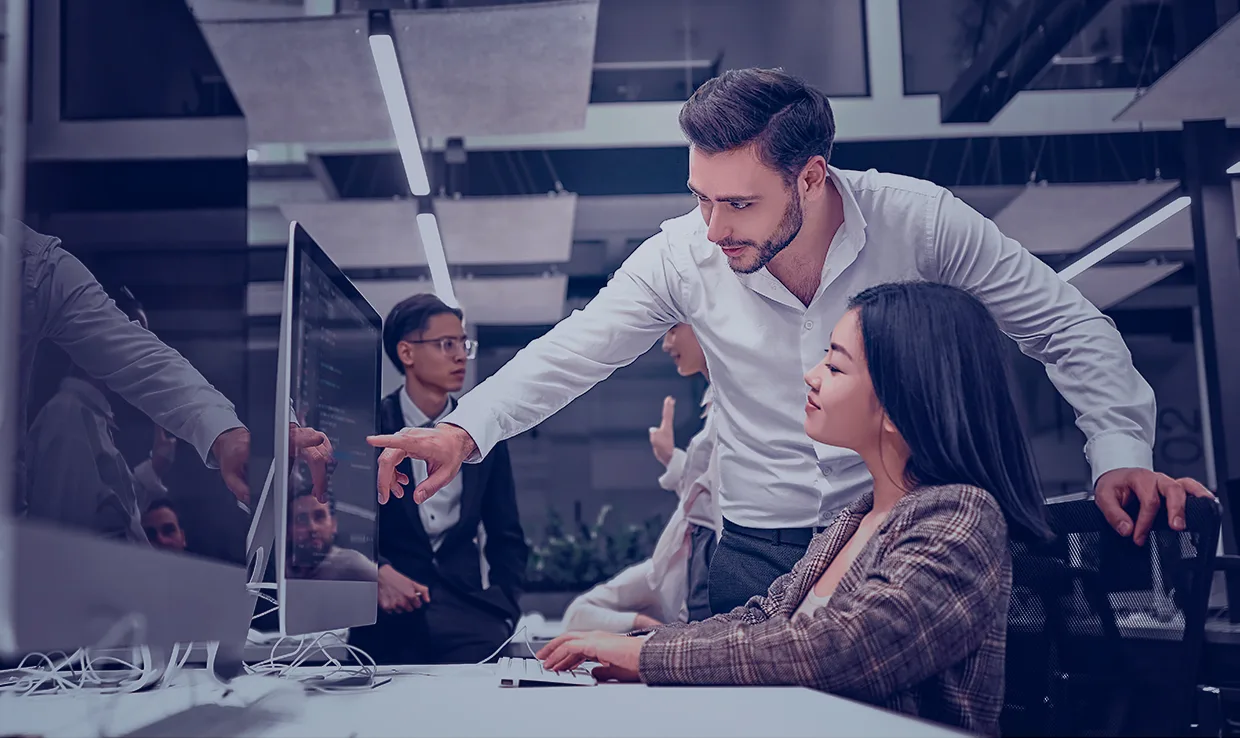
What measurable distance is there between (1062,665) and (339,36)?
10.7 feet

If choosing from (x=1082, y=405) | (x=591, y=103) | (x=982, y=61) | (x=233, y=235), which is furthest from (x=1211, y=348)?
(x=233, y=235)

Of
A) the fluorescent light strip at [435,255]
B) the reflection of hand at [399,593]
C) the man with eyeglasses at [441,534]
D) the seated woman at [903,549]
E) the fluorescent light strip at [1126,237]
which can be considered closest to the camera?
the seated woman at [903,549]

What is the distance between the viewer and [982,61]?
4.26 meters

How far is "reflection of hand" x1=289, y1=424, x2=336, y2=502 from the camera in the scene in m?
1.12

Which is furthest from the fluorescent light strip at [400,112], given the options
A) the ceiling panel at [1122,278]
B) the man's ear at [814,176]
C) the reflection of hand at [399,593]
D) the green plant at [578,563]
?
the ceiling panel at [1122,278]

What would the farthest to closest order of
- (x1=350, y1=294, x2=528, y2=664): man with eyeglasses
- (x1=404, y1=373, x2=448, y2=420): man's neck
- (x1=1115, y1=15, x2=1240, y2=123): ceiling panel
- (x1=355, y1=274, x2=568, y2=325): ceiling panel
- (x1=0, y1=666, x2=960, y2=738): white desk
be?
(x1=355, y1=274, x2=568, y2=325): ceiling panel
(x1=1115, y1=15, x2=1240, y2=123): ceiling panel
(x1=404, y1=373, x2=448, y2=420): man's neck
(x1=350, y1=294, x2=528, y2=664): man with eyeglasses
(x1=0, y1=666, x2=960, y2=738): white desk

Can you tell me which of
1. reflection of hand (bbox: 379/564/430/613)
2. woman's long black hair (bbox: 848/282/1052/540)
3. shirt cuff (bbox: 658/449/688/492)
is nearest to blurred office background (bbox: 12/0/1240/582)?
reflection of hand (bbox: 379/564/430/613)

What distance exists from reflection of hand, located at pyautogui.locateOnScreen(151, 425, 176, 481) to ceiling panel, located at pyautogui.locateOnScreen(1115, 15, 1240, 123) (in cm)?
360

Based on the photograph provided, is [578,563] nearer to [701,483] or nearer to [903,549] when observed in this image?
[701,483]

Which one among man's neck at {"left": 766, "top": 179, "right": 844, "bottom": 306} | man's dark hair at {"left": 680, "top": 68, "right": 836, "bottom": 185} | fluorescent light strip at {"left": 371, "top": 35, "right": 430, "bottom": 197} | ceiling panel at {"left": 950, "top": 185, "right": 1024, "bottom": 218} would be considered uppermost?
fluorescent light strip at {"left": 371, "top": 35, "right": 430, "bottom": 197}

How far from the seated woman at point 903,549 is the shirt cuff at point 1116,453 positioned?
0.36 meters

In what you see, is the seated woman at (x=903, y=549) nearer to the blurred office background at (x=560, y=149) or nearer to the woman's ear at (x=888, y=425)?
the woman's ear at (x=888, y=425)

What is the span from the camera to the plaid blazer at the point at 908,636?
103 centimetres

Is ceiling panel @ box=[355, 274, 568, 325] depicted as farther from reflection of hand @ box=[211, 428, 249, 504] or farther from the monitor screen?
reflection of hand @ box=[211, 428, 249, 504]
